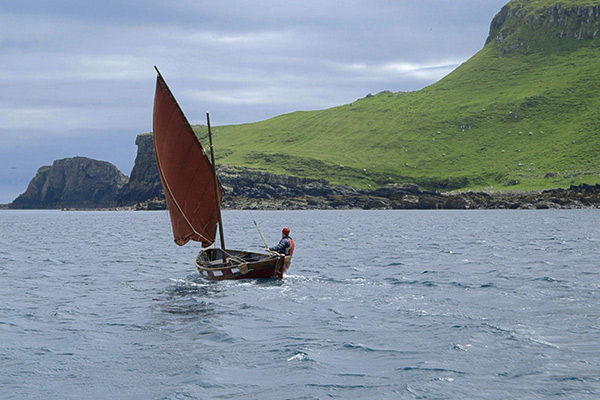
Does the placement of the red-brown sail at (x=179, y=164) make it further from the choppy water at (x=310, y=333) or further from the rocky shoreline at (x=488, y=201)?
the rocky shoreline at (x=488, y=201)

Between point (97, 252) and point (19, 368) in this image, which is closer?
point (19, 368)

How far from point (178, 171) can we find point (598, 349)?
77.6 feet

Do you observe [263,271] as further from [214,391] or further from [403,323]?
[214,391]

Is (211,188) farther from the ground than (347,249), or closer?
farther from the ground

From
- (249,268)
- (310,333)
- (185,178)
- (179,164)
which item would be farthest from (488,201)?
(310,333)

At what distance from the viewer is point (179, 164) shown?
34.4 meters

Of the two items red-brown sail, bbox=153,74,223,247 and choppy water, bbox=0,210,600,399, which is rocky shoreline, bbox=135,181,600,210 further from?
red-brown sail, bbox=153,74,223,247

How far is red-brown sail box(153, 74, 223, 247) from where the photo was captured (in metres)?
34.1

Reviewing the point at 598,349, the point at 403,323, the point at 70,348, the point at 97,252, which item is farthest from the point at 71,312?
the point at 97,252

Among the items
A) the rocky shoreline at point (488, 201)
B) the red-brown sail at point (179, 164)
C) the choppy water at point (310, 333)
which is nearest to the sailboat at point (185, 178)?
the red-brown sail at point (179, 164)

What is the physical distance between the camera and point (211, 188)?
35656mm

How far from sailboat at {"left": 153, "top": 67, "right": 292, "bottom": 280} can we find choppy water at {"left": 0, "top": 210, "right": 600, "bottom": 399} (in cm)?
98

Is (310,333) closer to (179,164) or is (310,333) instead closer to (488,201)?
(179,164)

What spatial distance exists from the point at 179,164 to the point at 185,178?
34.5 inches
